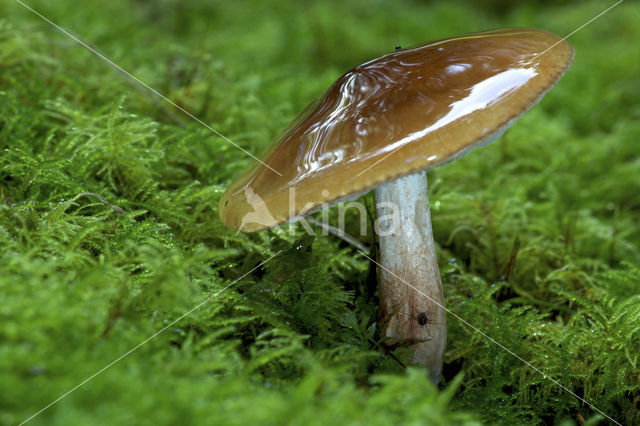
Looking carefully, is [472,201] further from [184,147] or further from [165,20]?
[165,20]

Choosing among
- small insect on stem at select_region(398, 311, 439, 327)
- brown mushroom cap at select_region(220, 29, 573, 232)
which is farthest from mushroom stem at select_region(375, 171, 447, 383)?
brown mushroom cap at select_region(220, 29, 573, 232)

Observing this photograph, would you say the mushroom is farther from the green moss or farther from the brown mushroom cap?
the green moss

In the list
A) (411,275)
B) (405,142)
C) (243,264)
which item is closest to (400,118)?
(405,142)

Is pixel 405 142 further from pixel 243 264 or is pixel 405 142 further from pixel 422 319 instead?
pixel 243 264

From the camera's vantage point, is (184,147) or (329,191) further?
(184,147)

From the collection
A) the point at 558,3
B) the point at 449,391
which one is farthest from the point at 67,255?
the point at 558,3

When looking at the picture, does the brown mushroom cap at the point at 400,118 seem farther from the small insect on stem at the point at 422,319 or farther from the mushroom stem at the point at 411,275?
the small insect on stem at the point at 422,319
